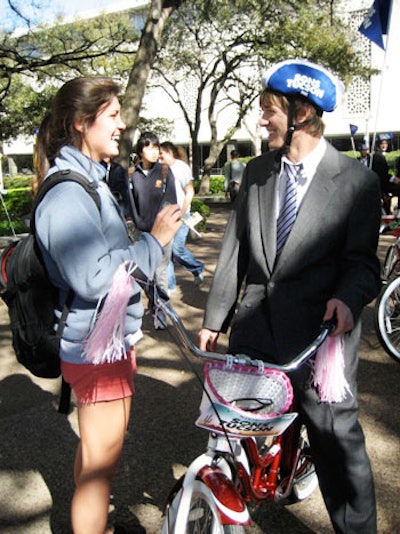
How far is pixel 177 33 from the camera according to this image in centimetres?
2362

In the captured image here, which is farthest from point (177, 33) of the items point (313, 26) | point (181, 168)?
point (181, 168)

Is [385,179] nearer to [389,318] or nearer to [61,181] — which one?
[389,318]

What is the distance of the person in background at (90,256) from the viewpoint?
1841 millimetres

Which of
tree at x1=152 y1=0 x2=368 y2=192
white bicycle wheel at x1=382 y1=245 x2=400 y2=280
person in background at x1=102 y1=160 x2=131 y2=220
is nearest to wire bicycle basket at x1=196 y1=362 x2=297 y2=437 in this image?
person in background at x1=102 y1=160 x2=131 y2=220

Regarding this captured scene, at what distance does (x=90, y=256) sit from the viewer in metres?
1.83

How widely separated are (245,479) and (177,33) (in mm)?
23904

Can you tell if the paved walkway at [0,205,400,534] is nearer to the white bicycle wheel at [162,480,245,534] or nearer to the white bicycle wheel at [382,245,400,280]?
the white bicycle wheel at [162,480,245,534]

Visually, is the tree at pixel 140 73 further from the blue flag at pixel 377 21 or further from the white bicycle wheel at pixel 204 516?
the white bicycle wheel at pixel 204 516

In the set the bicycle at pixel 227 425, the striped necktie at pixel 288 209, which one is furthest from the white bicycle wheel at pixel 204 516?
the striped necktie at pixel 288 209

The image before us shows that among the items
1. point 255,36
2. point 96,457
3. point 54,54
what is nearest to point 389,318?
point 96,457

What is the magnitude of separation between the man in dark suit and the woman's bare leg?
561 millimetres

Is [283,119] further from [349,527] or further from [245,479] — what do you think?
[349,527]

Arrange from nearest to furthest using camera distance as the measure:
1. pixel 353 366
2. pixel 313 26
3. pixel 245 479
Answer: pixel 245 479 < pixel 353 366 < pixel 313 26

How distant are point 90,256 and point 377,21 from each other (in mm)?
8018
